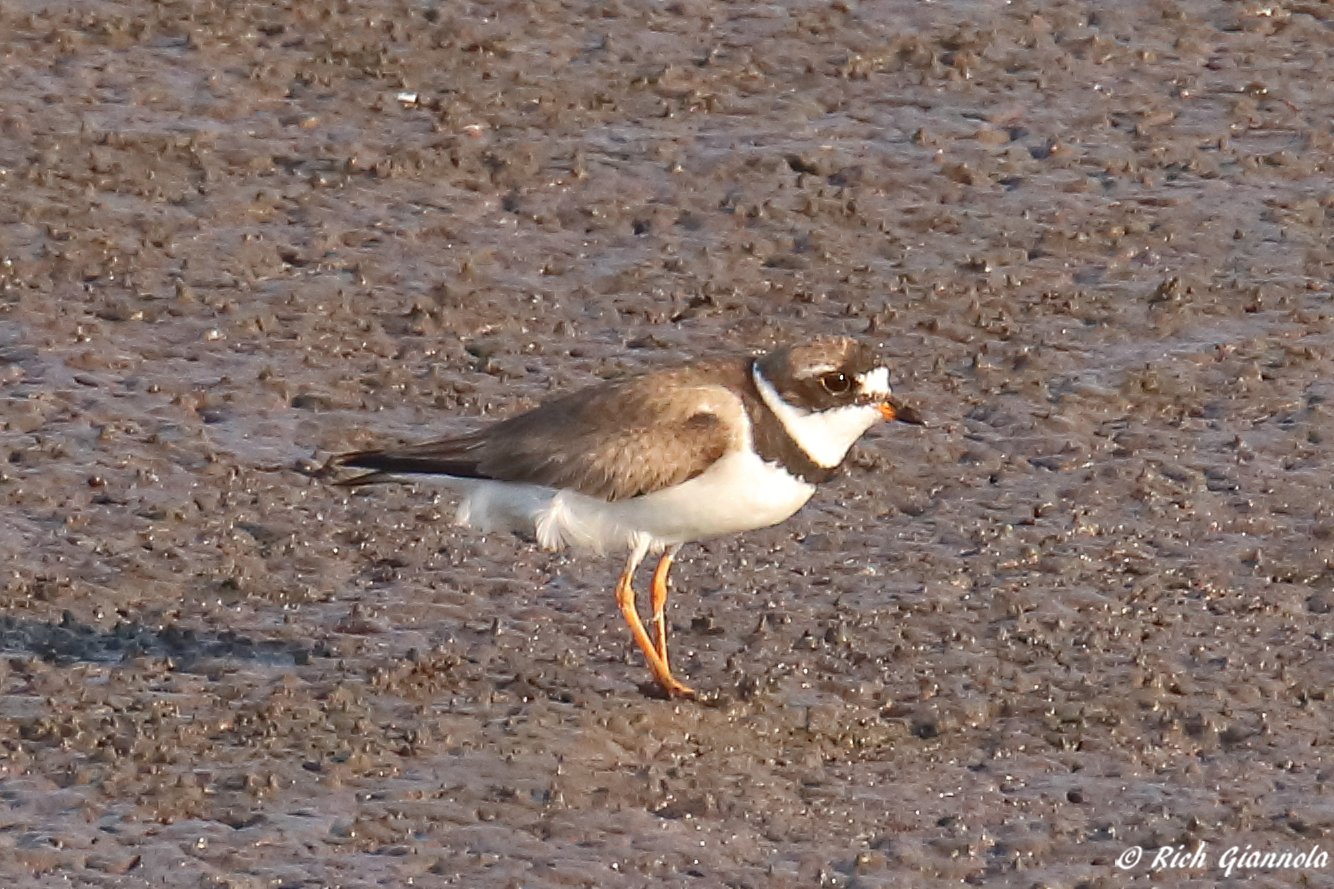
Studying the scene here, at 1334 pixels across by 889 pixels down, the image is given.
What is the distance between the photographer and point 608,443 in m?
7.16

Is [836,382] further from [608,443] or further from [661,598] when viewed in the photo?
[661,598]

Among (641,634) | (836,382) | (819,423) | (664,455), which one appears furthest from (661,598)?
(836,382)

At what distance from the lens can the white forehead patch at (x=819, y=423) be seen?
Answer: 23.7ft

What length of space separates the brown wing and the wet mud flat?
0.55 meters

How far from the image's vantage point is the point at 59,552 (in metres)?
7.80

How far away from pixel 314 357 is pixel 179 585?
5.36ft

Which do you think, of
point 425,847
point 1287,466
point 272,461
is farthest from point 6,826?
point 1287,466

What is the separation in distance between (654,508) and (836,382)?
677 millimetres

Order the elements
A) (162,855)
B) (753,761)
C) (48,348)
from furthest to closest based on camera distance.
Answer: (48,348) → (753,761) → (162,855)

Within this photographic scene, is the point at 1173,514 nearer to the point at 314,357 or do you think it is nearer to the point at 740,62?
the point at 314,357

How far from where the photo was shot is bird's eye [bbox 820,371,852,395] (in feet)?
23.8
